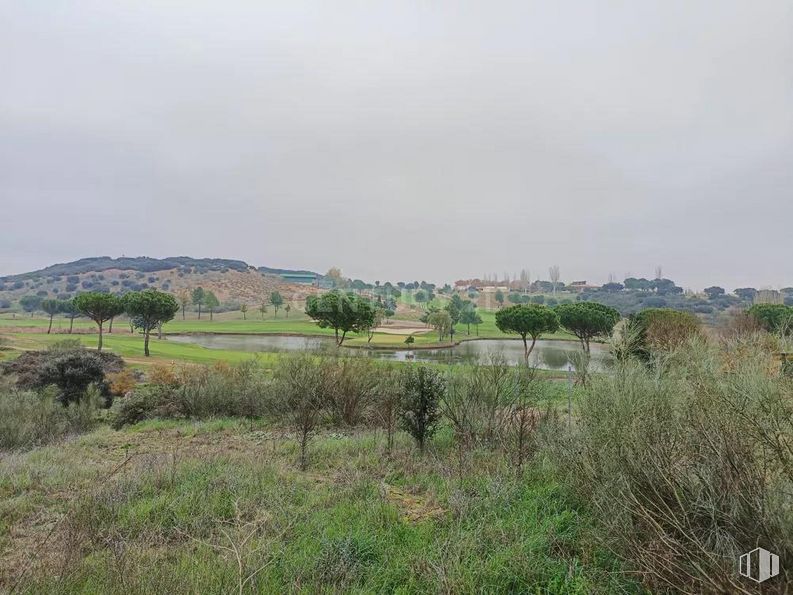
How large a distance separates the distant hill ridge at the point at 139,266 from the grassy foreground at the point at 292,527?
317ft

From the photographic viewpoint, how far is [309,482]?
6.06m

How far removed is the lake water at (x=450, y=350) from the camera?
10016mm

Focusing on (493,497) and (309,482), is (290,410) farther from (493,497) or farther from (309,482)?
(493,497)

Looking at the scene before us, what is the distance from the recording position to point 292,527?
170 inches

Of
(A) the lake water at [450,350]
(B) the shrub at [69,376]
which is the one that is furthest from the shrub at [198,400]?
(B) the shrub at [69,376]

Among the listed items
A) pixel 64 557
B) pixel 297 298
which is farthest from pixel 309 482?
pixel 297 298

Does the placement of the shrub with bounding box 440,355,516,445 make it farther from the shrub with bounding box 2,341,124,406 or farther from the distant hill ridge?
the distant hill ridge

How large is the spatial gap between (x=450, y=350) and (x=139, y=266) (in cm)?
11459

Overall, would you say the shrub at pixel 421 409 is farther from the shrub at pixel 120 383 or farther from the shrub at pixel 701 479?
the shrub at pixel 120 383

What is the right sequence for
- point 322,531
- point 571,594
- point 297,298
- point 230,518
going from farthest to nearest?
point 297,298 < point 230,518 < point 322,531 < point 571,594

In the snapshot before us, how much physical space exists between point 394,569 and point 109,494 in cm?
393

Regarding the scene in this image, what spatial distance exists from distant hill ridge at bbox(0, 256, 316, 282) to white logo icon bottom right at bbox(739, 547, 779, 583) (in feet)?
333

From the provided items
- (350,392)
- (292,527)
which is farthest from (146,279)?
(292,527)

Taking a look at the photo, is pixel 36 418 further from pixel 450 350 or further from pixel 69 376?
pixel 450 350
